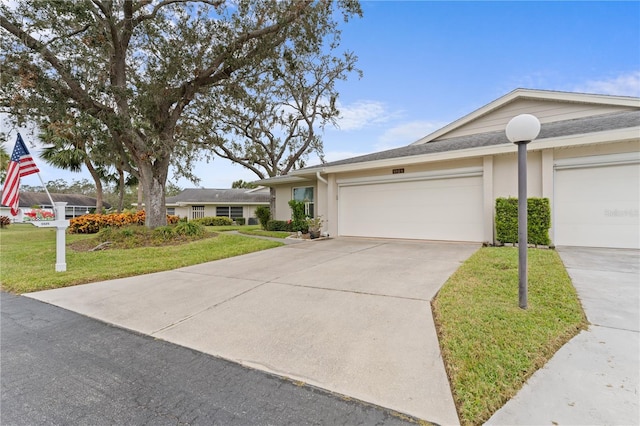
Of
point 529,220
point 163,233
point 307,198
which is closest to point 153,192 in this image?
point 163,233

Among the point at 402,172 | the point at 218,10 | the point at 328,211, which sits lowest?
the point at 328,211

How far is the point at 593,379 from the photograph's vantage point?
2.18m

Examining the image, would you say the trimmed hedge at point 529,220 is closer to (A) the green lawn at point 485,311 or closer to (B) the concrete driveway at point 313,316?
(A) the green lawn at point 485,311

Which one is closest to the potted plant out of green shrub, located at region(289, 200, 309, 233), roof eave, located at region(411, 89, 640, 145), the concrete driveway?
green shrub, located at region(289, 200, 309, 233)

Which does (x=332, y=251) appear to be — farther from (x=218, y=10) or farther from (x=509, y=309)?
(x=218, y=10)

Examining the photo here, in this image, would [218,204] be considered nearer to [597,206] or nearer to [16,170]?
[16,170]

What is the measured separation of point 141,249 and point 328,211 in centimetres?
669

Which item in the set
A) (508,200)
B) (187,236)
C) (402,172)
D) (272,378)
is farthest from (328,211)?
(272,378)

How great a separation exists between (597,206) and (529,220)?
1565mm

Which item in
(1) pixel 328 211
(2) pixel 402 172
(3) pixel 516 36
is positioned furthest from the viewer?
(1) pixel 328 211

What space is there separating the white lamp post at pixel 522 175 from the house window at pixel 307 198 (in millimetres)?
10779

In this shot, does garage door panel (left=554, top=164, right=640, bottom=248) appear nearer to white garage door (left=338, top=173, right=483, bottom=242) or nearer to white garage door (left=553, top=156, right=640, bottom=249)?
white garage door (left=553, top=156, right=640, bottom=249)

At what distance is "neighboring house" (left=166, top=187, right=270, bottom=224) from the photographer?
26.7 meters

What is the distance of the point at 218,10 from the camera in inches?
379
